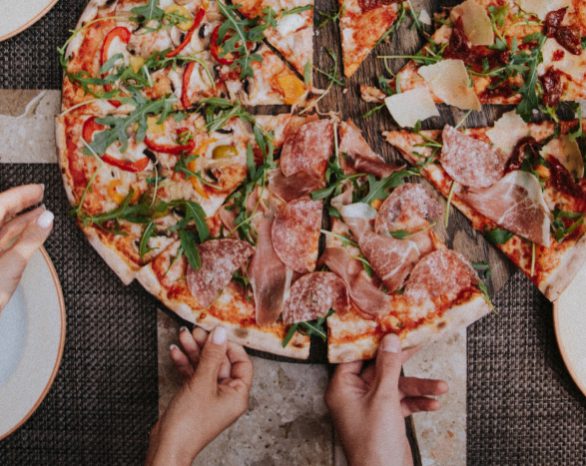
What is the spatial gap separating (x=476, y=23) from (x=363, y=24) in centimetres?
42

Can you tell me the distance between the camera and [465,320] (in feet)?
7.08

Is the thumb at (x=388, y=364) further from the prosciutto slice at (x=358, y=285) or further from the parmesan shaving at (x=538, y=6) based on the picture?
the parmesan shaving at (x=538, y=6)

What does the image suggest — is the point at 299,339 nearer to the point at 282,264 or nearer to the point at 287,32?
the point at 282,264

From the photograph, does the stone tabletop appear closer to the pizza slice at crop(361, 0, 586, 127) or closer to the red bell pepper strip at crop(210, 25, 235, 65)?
the red bell pepper strip at crop(210, 25, 235, 65)

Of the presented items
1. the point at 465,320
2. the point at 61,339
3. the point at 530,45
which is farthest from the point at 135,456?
the point at 530,45

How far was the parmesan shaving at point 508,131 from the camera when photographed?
2207 mm

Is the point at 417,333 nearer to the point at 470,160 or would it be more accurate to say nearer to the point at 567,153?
the point at 470,160

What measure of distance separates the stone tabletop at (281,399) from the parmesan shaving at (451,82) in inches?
37.2

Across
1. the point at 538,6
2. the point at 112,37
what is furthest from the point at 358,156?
the point at 112,37

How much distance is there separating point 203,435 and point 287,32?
5.11ft

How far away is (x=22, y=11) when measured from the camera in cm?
218

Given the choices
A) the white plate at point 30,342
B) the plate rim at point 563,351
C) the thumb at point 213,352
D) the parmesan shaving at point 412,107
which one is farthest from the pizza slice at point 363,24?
the white plate at point 30,342

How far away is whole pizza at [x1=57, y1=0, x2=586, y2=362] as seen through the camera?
2.12 metres

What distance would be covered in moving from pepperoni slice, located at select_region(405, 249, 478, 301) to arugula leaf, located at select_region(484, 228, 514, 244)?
0.14 m
